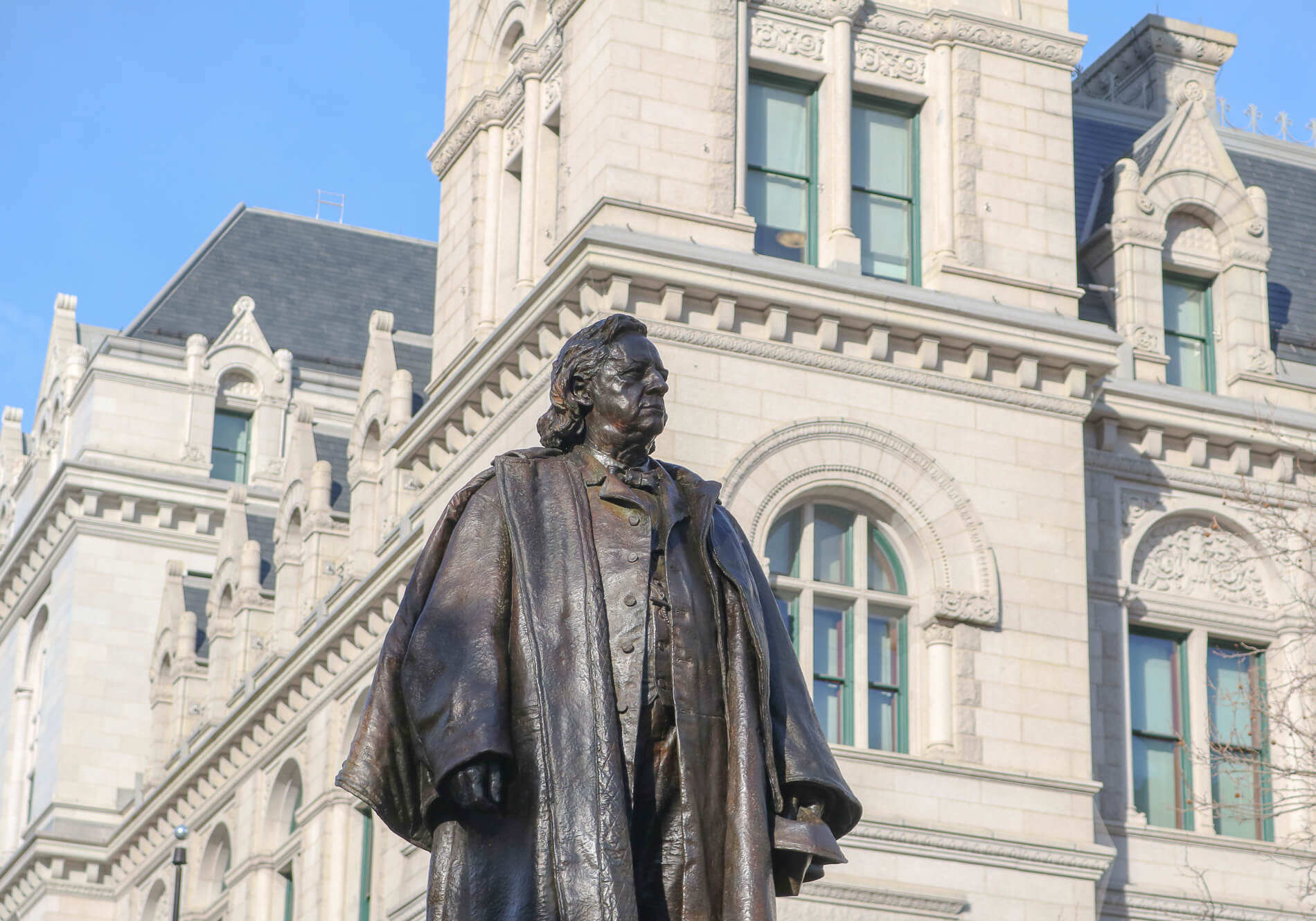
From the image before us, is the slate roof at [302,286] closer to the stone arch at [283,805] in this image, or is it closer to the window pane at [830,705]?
the stone arch at [283,805]

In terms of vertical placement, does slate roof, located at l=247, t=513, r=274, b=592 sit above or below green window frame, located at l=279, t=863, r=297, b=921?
above

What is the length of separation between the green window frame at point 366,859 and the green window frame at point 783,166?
10.9 metres

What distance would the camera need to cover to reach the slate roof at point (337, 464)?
42.1 meters

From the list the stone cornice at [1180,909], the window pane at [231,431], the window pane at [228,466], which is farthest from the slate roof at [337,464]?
the stone cornice at [1180,909]

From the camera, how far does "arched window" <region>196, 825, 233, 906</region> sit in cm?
4200

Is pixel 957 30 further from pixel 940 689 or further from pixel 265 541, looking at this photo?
pixel 265 541

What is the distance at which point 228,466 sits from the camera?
5141 cm

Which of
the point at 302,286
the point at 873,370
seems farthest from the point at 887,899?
the point at 302,286

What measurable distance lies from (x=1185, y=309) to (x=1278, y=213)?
4731 mm

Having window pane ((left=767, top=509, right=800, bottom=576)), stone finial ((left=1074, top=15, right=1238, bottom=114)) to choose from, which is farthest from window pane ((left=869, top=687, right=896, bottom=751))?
stone finial ((left=1074, top=15, right=1238, bottom=114))

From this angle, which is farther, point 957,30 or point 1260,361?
point 1260,361

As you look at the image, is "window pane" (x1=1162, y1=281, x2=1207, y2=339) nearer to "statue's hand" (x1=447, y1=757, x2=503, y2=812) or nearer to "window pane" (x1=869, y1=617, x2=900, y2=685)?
"window pane" (x1=869, y1=617, x2=900, y2=685)

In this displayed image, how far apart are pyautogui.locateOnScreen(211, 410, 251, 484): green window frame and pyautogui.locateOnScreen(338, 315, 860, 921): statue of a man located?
4346cm

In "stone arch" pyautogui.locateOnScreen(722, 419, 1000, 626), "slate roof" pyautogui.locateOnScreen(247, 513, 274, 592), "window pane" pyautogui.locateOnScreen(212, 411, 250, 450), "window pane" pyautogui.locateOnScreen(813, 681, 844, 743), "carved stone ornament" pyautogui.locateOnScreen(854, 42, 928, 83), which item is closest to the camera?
"window pane" pyautogui.locateOnScreen(813, 681, 844, 743)
